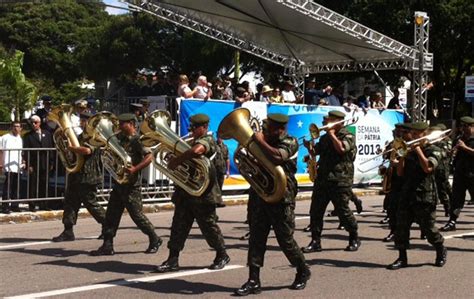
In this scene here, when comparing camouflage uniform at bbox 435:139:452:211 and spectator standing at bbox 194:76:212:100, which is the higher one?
spectator standing at bbox 194:76:212:100

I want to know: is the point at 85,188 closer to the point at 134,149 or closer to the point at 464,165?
the point at 134,149

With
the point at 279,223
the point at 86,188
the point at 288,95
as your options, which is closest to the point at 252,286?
the point at 279,223

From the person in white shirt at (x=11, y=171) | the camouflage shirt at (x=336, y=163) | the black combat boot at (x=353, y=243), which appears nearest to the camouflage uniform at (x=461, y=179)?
the black combat boot at (x=353, y=243)

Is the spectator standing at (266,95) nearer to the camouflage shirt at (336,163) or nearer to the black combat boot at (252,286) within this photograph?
the camouflage shirt at (336,163)

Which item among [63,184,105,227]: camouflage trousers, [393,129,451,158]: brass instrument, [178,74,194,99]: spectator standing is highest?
[178,74,194,99]: spectator standing

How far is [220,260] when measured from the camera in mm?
8188

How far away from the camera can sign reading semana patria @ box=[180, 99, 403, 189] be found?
15462 millimetres

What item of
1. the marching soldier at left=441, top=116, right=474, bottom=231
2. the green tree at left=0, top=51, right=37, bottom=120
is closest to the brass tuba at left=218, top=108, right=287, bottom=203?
the marching soldier at left=441, top=116, right=474, bottom=231

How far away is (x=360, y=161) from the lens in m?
19.4

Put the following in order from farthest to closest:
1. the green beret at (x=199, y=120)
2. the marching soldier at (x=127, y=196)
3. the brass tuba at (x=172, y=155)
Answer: the marching soldier at (x=127, y=196) < the green beret at (x=199, y=120) < the brass tuba at (x=172, y=155)

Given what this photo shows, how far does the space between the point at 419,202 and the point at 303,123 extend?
934 centimetres

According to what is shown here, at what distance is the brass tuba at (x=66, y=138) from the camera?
975 centimetres

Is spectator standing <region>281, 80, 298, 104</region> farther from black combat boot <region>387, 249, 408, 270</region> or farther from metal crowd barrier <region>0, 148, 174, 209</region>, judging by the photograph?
black combat boot <region>387, 249, 408, 270</region>

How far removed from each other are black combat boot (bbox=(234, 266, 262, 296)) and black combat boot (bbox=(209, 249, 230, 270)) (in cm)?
114
